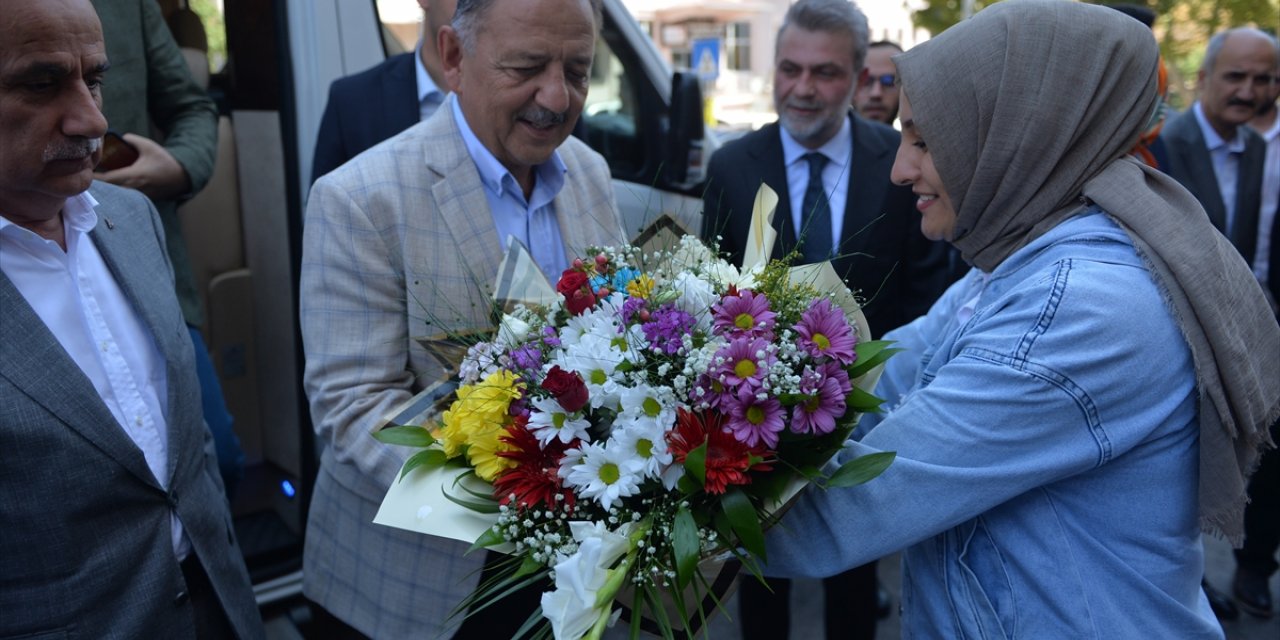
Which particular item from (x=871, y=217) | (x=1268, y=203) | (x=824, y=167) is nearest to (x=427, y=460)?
(x=871, y=217)

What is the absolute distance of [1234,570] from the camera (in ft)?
15.1

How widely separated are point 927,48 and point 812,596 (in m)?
3.13

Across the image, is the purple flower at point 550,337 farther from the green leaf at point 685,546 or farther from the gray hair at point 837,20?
the gray hair at point 837,20

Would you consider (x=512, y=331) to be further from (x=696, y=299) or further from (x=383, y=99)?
(x=383, y=99)

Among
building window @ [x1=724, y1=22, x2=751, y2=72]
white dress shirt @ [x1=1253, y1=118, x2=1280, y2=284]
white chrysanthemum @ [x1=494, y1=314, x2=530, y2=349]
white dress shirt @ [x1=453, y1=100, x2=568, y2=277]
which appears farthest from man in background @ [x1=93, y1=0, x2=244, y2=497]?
building window @ [x1=724, y1=22, x2=751, y2=72]

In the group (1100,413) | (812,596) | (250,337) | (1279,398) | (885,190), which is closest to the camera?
(1100,413)

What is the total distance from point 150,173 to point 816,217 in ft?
6.88

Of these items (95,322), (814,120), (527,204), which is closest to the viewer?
(95,322)

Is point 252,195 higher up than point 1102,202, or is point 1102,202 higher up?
point 1102,202

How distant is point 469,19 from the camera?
2.13 metres

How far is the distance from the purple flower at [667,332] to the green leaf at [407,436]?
456 mm

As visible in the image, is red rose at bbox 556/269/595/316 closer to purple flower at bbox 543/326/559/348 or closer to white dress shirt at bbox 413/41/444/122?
purple flower at bbox 543/326/559/348

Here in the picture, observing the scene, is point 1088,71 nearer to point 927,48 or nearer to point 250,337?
point 927,48

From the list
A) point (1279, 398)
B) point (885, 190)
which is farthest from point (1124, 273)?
point (885, 190)
